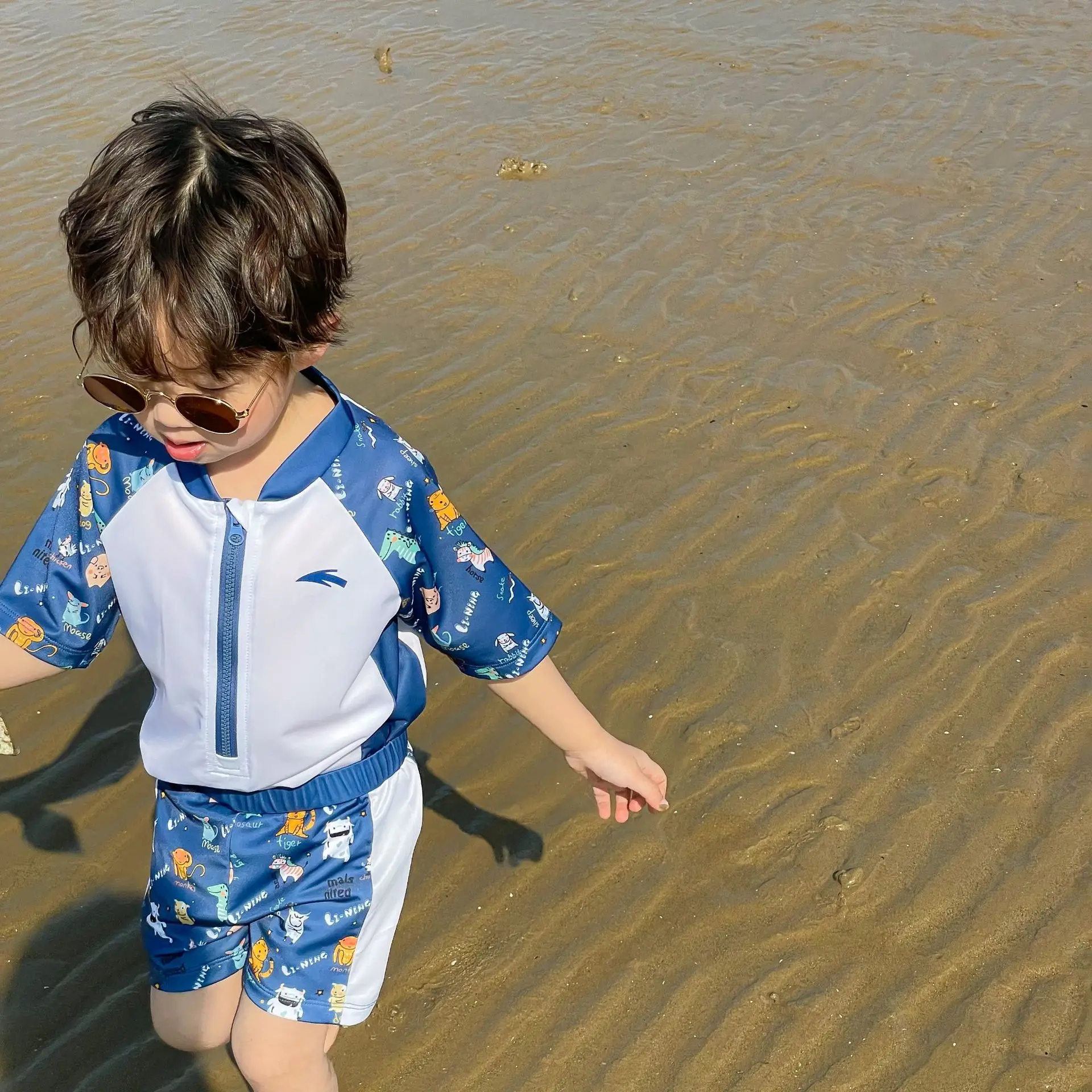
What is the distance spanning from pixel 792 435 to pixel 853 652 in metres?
1.27

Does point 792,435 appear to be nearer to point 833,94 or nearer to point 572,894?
point 572,894

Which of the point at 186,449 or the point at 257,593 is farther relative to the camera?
the point at 257,593

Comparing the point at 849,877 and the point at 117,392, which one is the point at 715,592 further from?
the point at 117,392

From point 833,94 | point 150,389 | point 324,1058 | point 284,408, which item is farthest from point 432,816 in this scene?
point 833,94

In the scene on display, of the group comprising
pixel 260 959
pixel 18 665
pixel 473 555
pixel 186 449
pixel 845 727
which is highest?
pixel 186 449

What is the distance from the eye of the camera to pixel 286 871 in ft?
7.13

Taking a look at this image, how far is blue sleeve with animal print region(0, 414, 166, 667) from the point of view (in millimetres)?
2053

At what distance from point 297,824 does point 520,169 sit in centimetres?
587

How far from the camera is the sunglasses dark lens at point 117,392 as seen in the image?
176 centimetres

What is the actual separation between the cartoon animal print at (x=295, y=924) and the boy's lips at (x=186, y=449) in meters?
0.85

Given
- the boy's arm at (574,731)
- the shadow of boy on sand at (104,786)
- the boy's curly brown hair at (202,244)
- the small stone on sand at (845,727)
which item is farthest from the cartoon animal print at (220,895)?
the small stone on sand at (845,727)

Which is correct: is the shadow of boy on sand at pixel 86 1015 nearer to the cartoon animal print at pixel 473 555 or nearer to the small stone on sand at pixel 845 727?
the cartoon animal print at pixel 473 555

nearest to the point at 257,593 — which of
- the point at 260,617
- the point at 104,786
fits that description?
the point at 260,617

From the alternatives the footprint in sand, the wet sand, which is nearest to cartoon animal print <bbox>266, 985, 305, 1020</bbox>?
the wet sand
